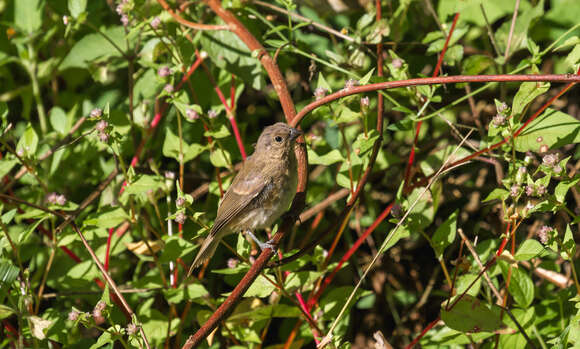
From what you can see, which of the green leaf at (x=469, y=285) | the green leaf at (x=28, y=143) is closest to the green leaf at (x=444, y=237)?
the green leaf at (x=469, y=285)

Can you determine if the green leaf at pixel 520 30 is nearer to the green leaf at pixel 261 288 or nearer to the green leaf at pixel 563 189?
the green leaf at pixel 563 189

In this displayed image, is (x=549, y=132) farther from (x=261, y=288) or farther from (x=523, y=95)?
(x=261, y=288)

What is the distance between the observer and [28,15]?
4984 millimetres

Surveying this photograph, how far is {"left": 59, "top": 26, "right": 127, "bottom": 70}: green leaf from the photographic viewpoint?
188 inches

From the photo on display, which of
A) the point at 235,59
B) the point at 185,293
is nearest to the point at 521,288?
the point at 185,293

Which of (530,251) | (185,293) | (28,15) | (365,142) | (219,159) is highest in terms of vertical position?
(28,15)

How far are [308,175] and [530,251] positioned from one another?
1.41 m

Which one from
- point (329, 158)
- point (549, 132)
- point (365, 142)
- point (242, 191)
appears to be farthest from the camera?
point (242, 191)

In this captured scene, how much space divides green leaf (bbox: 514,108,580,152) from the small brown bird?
4.62 feet

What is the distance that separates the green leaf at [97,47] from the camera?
477 cm

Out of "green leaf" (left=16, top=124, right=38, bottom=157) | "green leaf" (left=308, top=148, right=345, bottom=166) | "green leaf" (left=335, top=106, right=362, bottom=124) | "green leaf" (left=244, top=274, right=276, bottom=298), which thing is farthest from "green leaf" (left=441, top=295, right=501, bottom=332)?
"green leaf" (left=16, top=124, right=38, bottom=157)

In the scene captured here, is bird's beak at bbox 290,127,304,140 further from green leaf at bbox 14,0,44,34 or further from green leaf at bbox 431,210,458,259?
green leaf at bbox 14,0,44,34

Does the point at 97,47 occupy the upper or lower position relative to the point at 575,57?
upper

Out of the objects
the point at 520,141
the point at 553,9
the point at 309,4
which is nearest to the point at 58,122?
the point at 309,4
